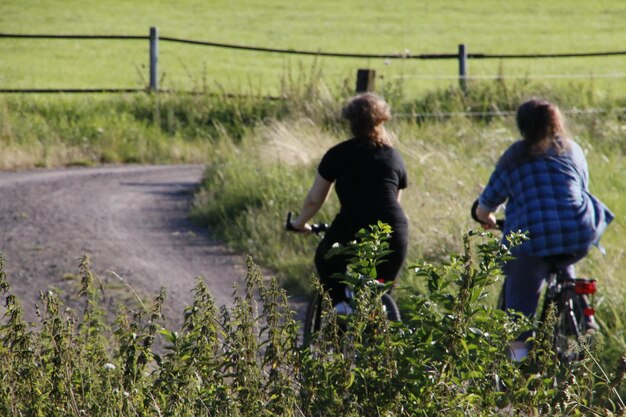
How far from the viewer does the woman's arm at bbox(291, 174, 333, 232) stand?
20.1 feet

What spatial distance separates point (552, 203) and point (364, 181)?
97 cm

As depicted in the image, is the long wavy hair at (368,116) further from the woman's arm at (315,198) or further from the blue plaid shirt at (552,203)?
the blue plaid shirt at (552,203)

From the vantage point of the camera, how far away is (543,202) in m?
5.58

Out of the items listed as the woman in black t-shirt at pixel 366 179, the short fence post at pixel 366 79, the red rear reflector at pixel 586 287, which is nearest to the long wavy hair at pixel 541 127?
the red rear reflector at pixel 586 287

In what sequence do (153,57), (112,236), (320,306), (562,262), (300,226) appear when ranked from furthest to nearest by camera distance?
(153,57) → (112,236) → (300,226) → (320,306) → (562,262)

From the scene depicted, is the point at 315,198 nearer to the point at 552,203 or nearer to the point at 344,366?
the point at 552,203

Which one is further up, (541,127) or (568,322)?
(541,127)

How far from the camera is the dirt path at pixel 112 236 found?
8984 mm

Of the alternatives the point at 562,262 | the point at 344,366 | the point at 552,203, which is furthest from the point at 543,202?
the point at 344,366

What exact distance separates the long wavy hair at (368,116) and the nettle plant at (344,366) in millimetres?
2046

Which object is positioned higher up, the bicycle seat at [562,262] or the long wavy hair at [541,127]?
the long wavy hair at [541,127]

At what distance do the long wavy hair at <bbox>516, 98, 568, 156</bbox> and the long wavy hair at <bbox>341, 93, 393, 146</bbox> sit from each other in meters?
0.73

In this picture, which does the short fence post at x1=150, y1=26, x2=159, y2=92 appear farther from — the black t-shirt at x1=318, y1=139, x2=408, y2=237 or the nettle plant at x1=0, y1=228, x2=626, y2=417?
the nettle plant at x1=0, y1=228, x2=626, y2=417

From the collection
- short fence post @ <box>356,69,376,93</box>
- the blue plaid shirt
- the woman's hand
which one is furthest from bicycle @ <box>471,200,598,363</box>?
short fence post @ <box>356,69,376,93</box>
